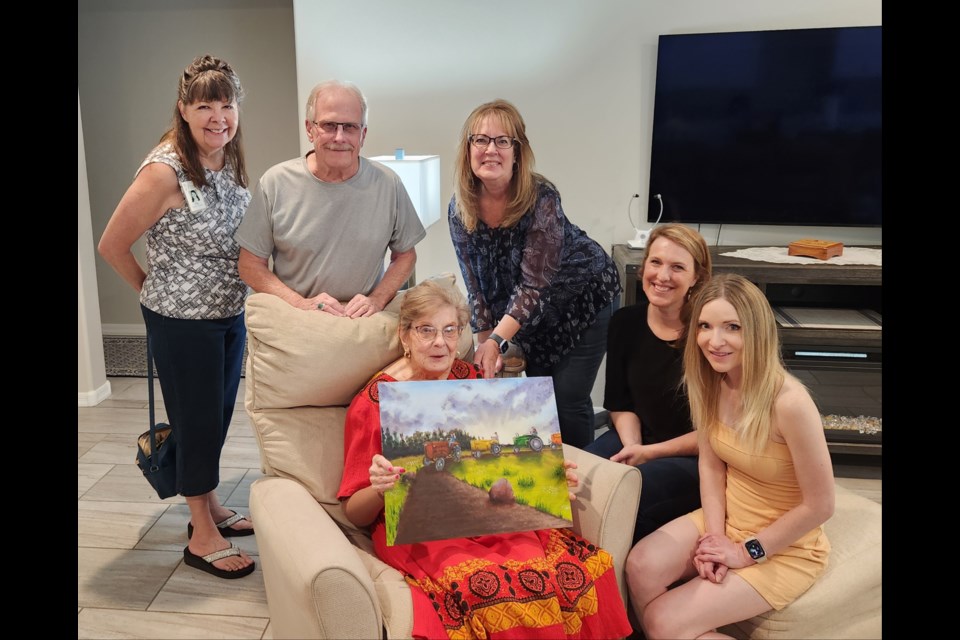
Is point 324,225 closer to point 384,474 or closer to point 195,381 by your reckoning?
Result: point 195,381

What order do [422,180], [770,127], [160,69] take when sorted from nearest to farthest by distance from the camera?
[422,180] < [770,127] < [160,69]

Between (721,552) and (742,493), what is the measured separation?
0.50ft

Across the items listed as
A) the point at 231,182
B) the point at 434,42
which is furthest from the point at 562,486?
the point at 434,42

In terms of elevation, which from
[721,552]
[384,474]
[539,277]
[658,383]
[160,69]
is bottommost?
[721,552]

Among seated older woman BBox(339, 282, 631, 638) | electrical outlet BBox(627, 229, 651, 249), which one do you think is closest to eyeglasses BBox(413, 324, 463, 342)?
seated older woman BBox(339, 282, 631, 638)

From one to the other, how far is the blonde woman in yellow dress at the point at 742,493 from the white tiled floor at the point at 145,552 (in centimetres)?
112

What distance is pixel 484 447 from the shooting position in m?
1.65

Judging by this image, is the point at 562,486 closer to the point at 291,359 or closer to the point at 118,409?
the point at 291,359

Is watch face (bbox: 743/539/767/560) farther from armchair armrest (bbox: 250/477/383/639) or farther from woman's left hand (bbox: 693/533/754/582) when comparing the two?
armchair armrest (bbox: 250/477/383/639)

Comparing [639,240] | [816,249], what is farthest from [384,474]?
[816,249]

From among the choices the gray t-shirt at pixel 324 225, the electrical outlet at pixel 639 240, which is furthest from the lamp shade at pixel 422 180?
the electrical outlet at pixel 639 240

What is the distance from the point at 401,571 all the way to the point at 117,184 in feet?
11.9

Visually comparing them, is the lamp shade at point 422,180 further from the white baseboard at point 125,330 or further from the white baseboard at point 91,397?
the white baseboard at point 125,330

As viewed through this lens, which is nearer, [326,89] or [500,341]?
[326,89]
